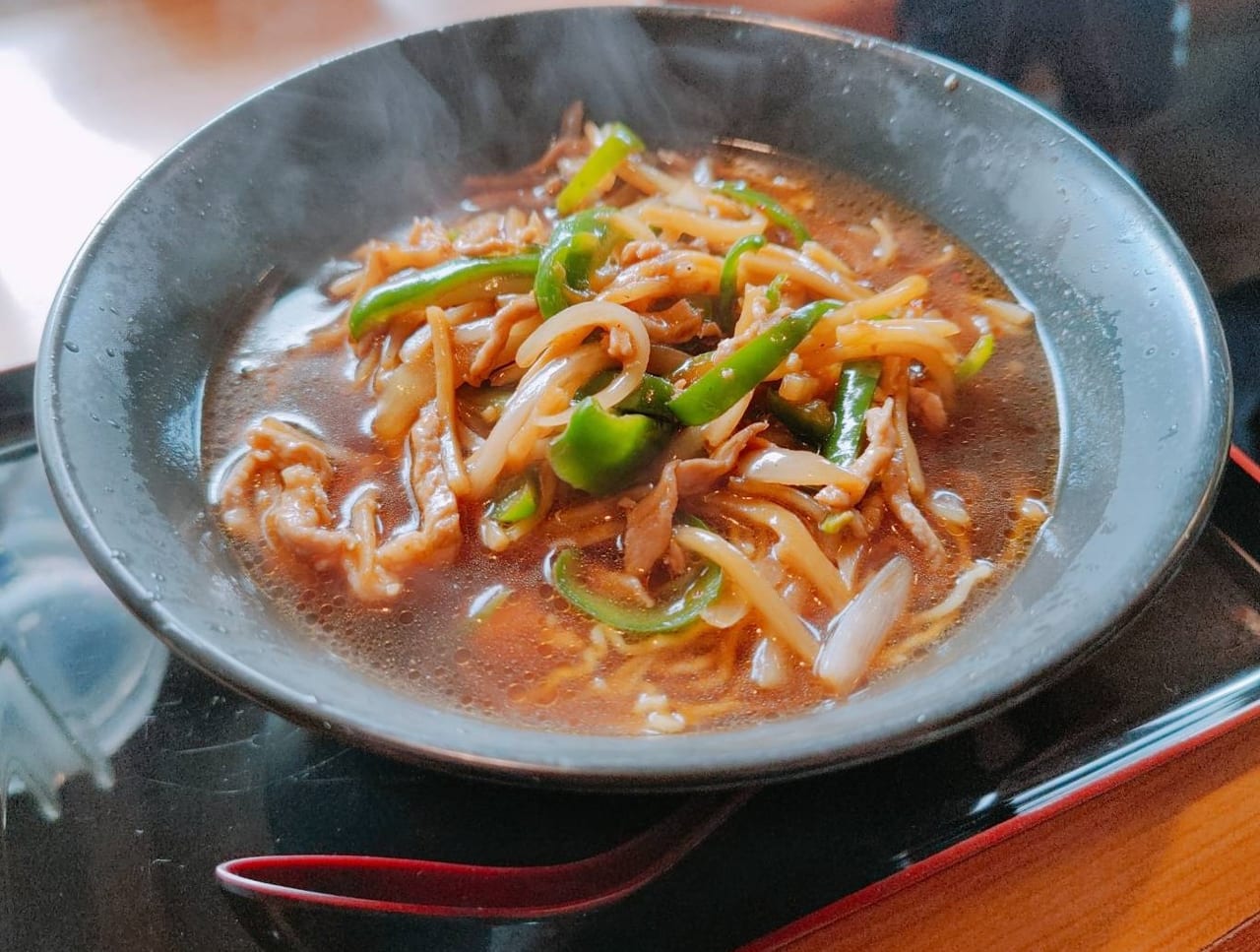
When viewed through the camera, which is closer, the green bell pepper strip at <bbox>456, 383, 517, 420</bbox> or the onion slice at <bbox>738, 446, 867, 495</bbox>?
the onion slice at <bbox>738, 446, 867, 495</bbox>

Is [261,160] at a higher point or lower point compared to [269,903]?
higher

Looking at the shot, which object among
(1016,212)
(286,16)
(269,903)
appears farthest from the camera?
(286,16)

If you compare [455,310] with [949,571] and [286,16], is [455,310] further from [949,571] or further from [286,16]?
[286,16]

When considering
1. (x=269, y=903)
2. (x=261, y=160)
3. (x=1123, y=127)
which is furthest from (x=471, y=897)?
(x=1123, y=127)

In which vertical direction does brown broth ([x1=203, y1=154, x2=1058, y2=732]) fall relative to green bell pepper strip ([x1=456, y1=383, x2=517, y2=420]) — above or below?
below

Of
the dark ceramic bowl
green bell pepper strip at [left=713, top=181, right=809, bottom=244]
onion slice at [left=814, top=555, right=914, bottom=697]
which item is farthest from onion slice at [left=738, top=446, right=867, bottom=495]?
green bell pepper strip at [left=713, top=181, right=809, bottom=244]

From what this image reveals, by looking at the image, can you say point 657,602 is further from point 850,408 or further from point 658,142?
point 658,142

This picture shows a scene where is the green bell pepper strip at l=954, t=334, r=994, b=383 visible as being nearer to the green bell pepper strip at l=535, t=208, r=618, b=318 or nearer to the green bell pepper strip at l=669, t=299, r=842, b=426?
the green bell pepper strip at l=669, t=299, r=842, b=426
